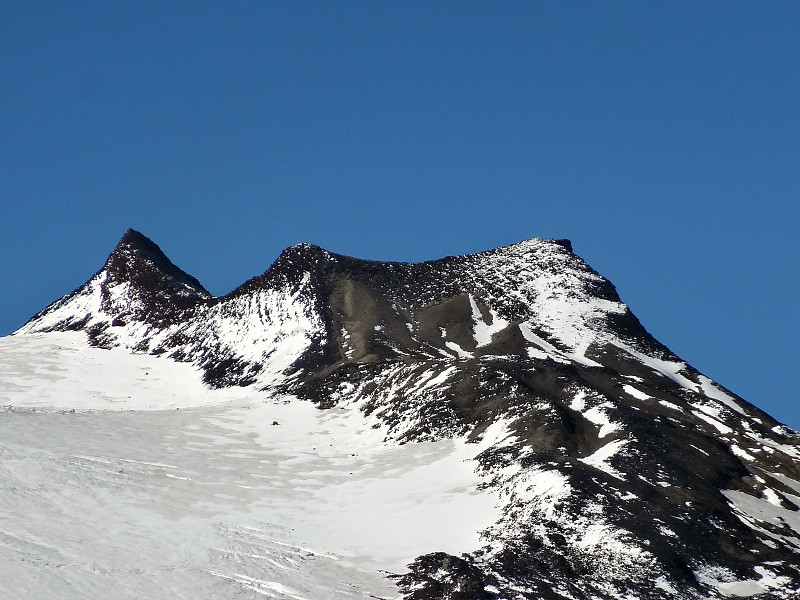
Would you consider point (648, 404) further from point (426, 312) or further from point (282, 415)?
point (426, 312)

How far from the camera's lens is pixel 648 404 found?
80188mm

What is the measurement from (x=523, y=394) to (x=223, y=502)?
2568cm

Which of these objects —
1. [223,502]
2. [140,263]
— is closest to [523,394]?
[223,502]

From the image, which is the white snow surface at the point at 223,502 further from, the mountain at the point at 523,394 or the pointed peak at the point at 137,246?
the pointed peak at the point at 137,246

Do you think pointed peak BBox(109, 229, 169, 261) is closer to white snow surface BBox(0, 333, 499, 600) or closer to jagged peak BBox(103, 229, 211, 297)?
jagged peak BBox(103, 229, 211, 297)

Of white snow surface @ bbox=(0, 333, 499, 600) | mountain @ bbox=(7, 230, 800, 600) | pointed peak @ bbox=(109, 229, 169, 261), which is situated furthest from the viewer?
pointed peak @ bbox=(109, 229, 169, 261)

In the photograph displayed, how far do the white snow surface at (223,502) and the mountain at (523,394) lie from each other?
7.04ft

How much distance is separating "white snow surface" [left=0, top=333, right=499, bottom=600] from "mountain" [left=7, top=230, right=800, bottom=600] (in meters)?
2.14

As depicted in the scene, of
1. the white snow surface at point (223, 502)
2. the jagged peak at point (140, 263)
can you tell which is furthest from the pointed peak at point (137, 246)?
the white snow surface at point (223, 502)

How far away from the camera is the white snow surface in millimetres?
47938

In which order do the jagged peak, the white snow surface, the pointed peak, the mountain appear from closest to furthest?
the white snow surface < the mountain < the jagged peak < the pointed peak

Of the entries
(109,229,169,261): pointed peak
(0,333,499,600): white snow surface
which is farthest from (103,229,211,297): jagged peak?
(0,333,499,600): white snow surface

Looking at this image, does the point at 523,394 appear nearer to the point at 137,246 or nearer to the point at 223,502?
the point at 223,502

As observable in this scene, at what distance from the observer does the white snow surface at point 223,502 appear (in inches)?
1887
